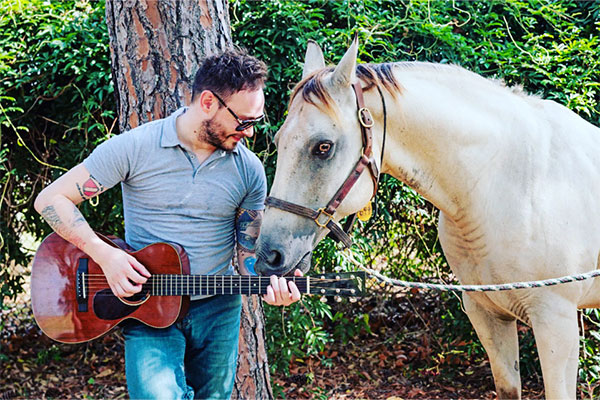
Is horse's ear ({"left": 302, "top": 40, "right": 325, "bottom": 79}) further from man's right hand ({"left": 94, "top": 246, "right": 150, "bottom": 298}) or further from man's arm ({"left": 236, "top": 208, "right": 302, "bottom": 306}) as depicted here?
man's right hand ({"left": 94, "top": 246, "right": 150, "bottom": 298})

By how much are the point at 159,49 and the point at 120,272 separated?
4.14ft

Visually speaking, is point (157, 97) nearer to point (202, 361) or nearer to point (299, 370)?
point (202, 361)

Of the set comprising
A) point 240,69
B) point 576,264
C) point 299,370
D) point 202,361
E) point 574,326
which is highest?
point 240,69

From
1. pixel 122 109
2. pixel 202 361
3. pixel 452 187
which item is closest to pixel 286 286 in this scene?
pixel 202 361

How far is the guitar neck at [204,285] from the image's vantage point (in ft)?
7.60

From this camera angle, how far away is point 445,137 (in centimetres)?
240

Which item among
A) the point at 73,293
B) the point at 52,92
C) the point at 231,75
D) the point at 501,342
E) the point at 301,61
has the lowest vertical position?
the point at 501,342

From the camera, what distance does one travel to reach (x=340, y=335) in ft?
15.9

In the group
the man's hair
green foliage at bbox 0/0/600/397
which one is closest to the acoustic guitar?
the man's hair

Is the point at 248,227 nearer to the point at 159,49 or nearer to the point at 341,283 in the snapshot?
the point at 341,283

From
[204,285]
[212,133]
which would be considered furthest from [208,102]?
[204,285]

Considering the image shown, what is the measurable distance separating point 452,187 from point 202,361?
4.10 feet

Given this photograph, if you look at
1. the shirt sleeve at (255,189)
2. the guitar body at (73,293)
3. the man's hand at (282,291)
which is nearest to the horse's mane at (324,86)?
the shirt sleeve at (255,189)

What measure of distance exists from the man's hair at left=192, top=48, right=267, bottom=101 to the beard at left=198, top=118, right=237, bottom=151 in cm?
12
